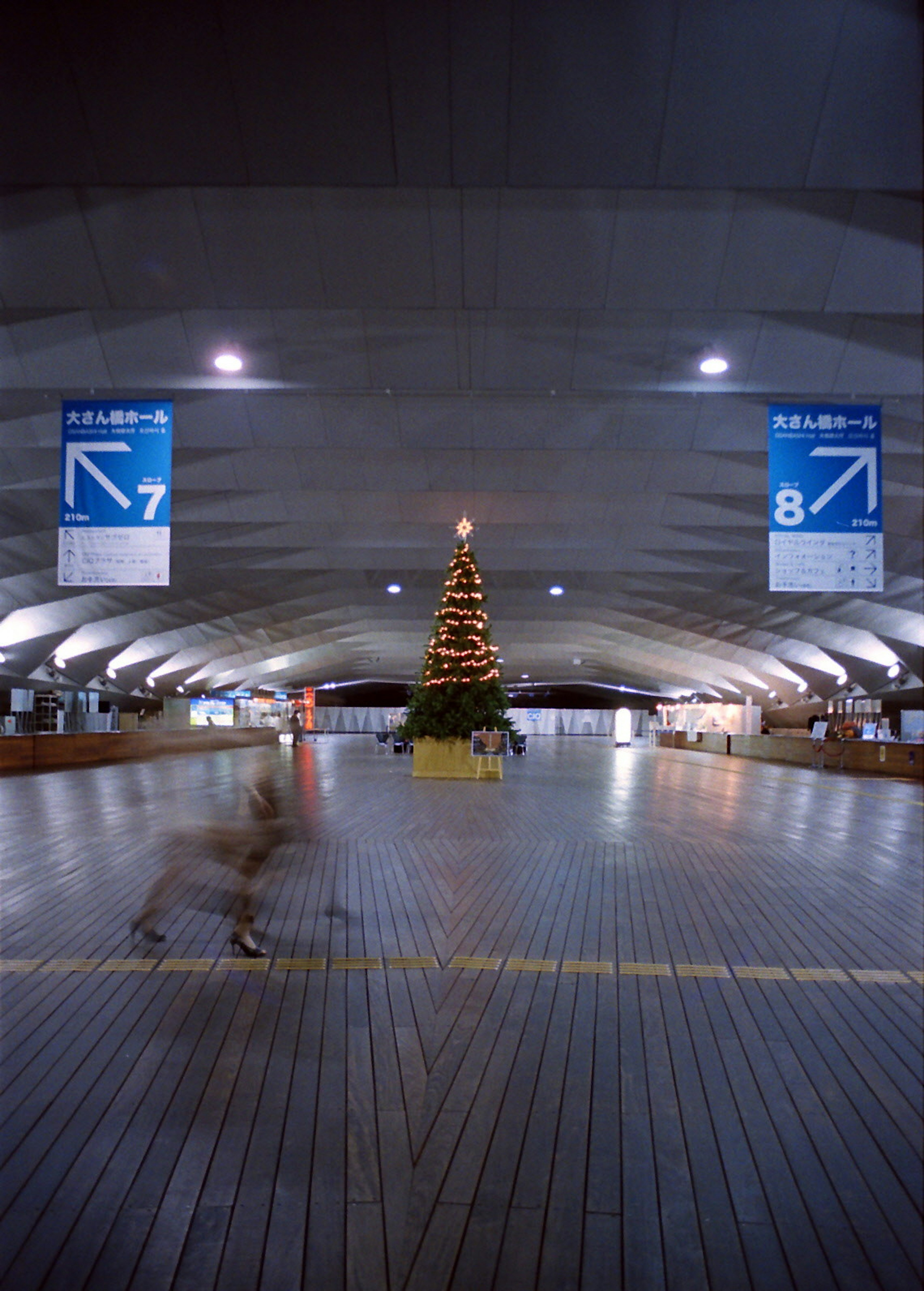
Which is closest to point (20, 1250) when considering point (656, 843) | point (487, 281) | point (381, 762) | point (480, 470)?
point (487, 281)

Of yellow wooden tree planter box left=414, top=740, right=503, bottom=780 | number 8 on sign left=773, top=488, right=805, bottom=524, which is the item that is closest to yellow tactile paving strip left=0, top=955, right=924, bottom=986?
number 8 on sign left=773, top=488, right=805, bottom=524

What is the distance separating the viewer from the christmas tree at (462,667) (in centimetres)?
2109

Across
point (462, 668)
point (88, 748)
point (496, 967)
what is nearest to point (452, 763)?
point (462, 668)

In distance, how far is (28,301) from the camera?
9.64 metres

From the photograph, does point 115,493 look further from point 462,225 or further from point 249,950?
point 249,950

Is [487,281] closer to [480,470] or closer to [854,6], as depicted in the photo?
[854,6]

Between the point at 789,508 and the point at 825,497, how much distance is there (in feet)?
1.23

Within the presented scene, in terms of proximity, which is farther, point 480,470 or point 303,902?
point 480,470

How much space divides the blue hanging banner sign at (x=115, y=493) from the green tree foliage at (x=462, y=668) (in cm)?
1132

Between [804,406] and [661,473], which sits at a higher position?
[661,473]

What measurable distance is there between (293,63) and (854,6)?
3.57m

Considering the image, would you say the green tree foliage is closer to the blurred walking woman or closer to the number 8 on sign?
the number 8 on sign

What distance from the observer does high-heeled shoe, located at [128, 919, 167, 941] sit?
21.1 feet

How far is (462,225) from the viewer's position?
8.88 metres
